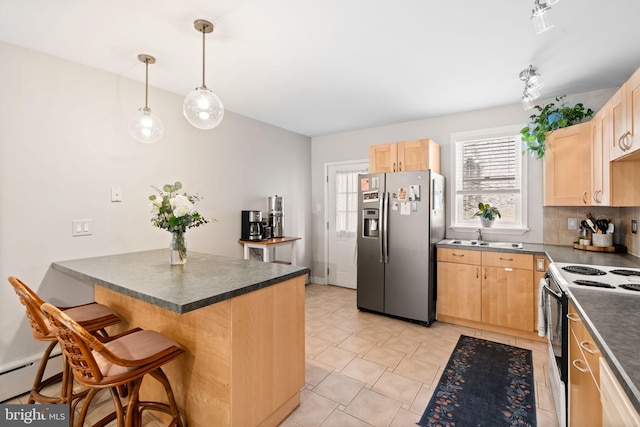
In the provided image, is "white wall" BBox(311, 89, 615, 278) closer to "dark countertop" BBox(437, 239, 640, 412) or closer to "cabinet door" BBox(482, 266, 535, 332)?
"cabinet door" BBox(482, 266, 535, 332)

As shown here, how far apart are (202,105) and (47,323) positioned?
5.21ft

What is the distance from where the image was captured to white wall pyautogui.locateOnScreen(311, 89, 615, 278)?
3.45 m

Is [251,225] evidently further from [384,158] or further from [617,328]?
[617,328]

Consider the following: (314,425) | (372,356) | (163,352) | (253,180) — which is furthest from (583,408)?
(253,180)

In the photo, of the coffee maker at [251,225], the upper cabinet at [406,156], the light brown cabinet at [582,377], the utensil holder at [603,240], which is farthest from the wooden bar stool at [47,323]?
the utensil holder at [603,240]

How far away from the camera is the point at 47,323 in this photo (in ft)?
5.76

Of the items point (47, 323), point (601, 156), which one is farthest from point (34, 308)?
point (601, 156)

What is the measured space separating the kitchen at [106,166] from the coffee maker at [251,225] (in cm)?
11

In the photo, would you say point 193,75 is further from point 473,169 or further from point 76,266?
point 473,169

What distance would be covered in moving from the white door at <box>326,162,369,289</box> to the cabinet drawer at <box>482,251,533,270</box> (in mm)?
2017

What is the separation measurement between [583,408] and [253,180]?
147 inches

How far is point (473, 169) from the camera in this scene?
3850 mm

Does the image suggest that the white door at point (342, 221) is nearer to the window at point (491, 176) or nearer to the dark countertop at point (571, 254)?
the window at point (491, 176)

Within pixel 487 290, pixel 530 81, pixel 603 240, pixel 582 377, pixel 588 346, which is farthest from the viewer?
pixel 487 290
